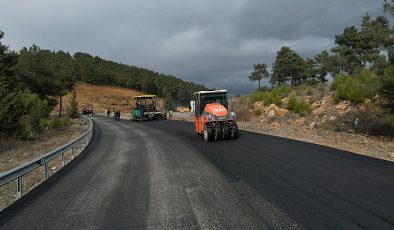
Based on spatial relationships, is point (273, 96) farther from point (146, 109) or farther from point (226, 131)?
point (226, 131)

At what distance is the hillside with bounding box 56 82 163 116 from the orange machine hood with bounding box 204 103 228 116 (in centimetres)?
9553

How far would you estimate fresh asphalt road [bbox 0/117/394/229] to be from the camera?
5.73 meters

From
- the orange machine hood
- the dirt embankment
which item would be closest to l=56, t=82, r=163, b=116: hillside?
Result: the dirt embankment

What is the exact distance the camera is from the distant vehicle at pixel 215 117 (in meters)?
16.7

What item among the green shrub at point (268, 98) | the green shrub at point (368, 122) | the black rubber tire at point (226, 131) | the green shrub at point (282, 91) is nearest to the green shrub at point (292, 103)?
the green shrub at point (268, 98)

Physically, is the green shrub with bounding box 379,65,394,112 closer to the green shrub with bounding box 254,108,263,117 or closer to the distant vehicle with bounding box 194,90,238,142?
the distant vehicle with bounding box 194,90,238,142

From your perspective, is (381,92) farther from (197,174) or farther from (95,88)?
(95,88)

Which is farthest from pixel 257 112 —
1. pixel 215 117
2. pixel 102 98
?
pixel 102 98

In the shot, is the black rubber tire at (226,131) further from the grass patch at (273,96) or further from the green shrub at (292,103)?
the grass patch at (273,96)

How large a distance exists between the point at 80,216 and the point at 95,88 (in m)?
145

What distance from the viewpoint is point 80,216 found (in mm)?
6234

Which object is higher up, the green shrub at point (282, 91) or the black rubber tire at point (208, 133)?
the green shrub at point (282, 91)

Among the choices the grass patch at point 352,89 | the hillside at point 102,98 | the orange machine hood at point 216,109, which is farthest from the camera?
the hillside at point 102,98

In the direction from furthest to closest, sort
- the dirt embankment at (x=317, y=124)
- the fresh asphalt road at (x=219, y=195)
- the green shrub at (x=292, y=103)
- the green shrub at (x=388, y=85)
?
the green shrub at (x=292, y=103)
the green shrub at (x=388, y=85)
the dirt embankment at (x=317, y=124)
the fresh asphalt road at (x=219, y=195)
